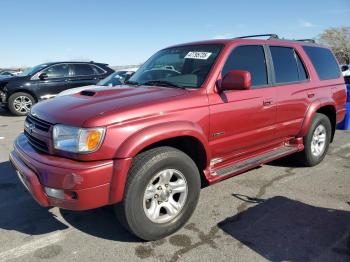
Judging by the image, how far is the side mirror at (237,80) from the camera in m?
3.57

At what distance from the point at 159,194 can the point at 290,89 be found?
2.41 m

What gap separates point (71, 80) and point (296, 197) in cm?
928

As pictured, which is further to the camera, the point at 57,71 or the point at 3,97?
the point at 57,71

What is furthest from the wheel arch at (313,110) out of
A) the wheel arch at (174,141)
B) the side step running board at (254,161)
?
the wheel arch at (174,141)

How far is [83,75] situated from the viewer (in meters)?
12.2

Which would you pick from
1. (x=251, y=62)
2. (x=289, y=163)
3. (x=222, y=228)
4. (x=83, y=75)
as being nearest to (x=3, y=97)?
(x=83, y=75)

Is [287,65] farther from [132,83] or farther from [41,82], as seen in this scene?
[41,82]

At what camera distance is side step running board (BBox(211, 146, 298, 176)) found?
3.94 meters

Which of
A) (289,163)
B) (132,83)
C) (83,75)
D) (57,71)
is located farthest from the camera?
(83,75)

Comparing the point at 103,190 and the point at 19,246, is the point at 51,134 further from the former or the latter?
the point at 19,246

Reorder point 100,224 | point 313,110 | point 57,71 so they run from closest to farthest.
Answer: point 100,224, point 313,110, point 57,71

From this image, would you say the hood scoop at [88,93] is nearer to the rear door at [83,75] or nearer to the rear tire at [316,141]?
the rear tire at [316,141]

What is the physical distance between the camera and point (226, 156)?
4.04m

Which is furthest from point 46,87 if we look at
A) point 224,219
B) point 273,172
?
point 224,219
